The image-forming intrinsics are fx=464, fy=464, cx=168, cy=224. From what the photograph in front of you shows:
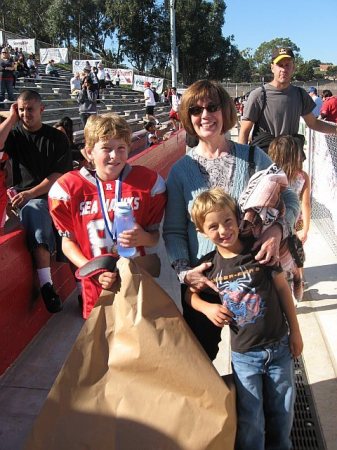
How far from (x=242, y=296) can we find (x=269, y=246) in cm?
24

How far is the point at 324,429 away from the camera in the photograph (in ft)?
8.55

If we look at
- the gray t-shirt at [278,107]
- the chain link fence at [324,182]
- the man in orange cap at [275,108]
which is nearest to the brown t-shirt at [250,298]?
the man in orange cap at [275,108]

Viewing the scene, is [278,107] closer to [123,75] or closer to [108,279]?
[108,279]

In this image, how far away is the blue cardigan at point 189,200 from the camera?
7.20 feet

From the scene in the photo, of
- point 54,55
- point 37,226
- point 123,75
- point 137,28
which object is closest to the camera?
point 37,226

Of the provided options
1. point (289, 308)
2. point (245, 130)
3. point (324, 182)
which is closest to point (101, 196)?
point (289, 308)

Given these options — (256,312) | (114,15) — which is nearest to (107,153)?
(256,312)

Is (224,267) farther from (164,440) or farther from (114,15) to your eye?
(114,15)

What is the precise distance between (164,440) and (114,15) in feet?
205

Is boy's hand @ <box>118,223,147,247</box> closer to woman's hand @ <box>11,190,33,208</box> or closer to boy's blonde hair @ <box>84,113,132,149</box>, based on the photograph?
boy's blonde hair @ <box>84,113,132,149</box>

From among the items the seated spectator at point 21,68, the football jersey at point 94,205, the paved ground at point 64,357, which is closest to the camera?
the football jersey at point 94,205

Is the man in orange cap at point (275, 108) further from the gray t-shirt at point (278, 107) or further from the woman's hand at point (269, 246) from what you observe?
the woman's hand at point (269, 246)

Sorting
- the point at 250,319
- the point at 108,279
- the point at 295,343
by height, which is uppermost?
the point at 108,279

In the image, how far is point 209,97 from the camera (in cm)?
215
